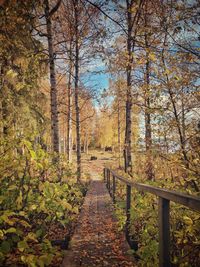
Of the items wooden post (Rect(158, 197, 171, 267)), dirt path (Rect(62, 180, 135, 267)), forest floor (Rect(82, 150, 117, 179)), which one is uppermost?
wooden post (Rect(158, 197, 171, 267))

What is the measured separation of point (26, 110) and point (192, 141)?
9.75 metres

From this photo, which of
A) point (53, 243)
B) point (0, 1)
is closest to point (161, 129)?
point (53, 243)

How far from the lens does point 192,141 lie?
5469mm

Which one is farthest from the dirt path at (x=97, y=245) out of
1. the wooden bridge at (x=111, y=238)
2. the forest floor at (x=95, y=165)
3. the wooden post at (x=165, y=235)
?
the forest floor at (x=95, y=165)

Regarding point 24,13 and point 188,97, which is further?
point 188,97

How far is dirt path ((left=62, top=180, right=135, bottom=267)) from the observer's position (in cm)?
394

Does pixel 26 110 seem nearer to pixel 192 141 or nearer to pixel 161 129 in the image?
pixel 161 129

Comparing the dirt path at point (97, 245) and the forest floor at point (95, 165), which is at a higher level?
the dirt path at point (97, 245)

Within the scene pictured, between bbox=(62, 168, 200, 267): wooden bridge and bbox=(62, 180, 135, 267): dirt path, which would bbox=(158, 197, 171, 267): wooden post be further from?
bbox=(62, 180, 135, 267): dirt path

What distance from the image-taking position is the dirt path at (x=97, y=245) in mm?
3938

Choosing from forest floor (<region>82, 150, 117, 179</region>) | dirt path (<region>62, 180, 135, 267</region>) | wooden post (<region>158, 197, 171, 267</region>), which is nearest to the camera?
wooden post (<region>158, 197, 171, 267</region>)

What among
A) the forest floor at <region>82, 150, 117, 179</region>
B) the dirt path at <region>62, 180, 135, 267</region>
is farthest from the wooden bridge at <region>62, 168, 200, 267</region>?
the forest floor at <region>82, 150, 117, 179</region>

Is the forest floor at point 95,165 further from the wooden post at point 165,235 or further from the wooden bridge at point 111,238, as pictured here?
the wooden post at point 165,235

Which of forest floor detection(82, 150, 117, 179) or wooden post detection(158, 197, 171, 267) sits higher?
wooden post detection(158, 197, 171, 267)
